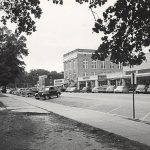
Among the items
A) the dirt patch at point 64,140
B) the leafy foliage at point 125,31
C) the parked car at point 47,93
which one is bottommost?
the dirt patch at point 64,140

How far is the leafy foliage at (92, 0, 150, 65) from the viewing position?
471 inches

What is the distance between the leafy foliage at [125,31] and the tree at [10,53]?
39.2 m

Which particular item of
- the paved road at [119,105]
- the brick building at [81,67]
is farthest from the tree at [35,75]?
the paved road at [119,105]

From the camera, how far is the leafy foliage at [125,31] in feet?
39.3

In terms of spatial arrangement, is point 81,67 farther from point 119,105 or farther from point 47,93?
point 119,105

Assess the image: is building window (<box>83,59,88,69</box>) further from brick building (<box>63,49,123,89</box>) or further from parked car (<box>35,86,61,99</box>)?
parked car (<box>35,86,61,99</box>)

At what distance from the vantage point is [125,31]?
12680mm

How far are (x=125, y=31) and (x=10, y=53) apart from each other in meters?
40.2

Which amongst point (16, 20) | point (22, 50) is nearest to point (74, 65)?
point (22, 50)

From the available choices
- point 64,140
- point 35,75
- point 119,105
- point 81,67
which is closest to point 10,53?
point 119,105

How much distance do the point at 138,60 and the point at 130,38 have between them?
104 cm

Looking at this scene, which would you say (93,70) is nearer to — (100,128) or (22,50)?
(22,50)

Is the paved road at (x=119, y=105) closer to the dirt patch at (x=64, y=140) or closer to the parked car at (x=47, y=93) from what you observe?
the dirt patch at (x=64, y=140)

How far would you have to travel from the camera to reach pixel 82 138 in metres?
11.0
